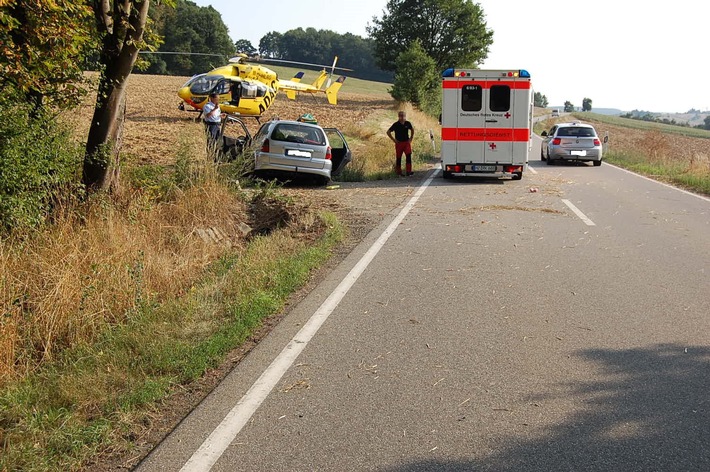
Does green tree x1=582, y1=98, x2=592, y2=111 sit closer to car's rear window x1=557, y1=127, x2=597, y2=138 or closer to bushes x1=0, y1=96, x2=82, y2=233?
car's rear window x1=557, y1=127, x2=597, y2=138

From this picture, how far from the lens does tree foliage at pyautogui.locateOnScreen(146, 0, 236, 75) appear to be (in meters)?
88.8

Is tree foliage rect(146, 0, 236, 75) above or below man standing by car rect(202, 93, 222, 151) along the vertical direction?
above

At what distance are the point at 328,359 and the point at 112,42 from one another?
23.9 feet

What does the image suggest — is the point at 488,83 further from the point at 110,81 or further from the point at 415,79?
the point at 415,79

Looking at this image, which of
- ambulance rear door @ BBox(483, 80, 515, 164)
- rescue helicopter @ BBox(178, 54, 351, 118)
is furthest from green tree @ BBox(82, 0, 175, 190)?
rescue helicopter @ BBox(178, 54, 351, 118)

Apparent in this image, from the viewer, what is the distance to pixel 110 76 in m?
10.6

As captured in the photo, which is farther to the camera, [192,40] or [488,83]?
[192,40]

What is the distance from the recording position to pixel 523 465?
373cm

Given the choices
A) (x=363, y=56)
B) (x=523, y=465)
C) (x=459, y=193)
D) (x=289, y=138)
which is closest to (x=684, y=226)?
(x=459, y=193)

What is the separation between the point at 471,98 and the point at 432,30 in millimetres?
51168

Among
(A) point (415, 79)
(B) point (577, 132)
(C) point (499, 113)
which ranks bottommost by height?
(B) point (577, 132)

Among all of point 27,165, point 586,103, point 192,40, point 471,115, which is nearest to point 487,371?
point 27,165

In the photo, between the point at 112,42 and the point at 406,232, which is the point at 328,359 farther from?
the point at 112,42

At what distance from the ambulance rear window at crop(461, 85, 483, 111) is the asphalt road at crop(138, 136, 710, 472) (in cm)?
903
